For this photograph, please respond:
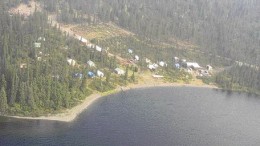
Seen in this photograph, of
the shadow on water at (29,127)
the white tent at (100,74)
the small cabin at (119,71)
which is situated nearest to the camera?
the shadow on water at (29,127)

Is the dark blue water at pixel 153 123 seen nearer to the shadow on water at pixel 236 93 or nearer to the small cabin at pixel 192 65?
the shadow on water at pixel 236 93

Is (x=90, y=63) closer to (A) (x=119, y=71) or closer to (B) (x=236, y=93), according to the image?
(A) (x=119, y=71)

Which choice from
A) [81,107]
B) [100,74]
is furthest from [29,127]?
[100,74]

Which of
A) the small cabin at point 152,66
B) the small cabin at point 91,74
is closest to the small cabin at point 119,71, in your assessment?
the small cabin at point 91,74

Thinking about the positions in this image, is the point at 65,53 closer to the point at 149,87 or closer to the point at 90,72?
the point at 90,72

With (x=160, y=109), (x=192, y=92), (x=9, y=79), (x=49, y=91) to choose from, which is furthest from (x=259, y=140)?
(x=9, y=79)

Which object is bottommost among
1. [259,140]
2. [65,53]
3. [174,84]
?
[259,140]
